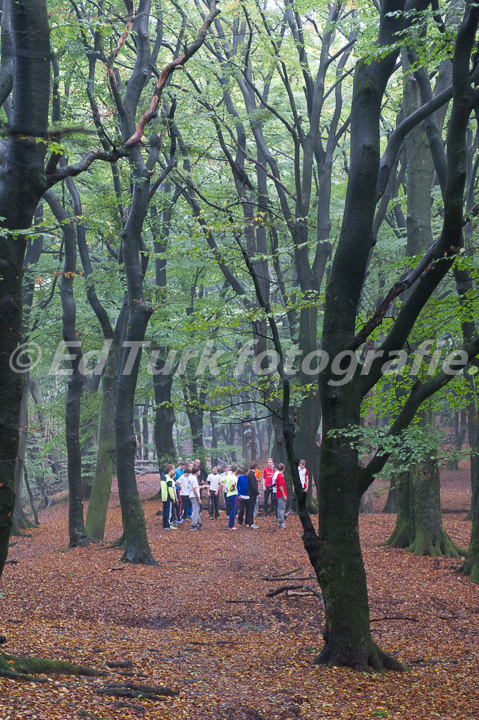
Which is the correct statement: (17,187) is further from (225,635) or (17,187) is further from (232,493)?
(232,493)

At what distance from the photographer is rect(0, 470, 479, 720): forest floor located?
5.19 metres

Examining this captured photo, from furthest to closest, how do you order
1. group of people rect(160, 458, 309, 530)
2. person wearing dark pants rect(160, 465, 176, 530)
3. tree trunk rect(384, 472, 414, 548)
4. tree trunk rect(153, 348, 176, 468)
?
tree trunk rect(153, 348, 176, 468), person wearing dark pants rect(160, 465, 176, 530), group of people rect(160, 458, 309, 530), tree trunk rect(384, 472, 414, 548)

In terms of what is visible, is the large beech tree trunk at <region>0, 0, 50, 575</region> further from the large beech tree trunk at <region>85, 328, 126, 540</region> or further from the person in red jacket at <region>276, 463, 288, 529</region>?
the person in red jacket at <region>276, 463, 288, 529</region>

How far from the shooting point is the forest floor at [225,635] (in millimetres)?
5191

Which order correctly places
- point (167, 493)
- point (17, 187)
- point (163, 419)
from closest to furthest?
point (17, 187) < point (167, 493) < point (163, 419)

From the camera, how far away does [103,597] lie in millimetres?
9406

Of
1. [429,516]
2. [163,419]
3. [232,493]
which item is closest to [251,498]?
[232,493]

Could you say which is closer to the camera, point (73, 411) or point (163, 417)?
point (73, 411)

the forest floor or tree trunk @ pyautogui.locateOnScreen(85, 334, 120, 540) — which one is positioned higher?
tree trunk @ pyautogui.locateOnScreen(85, 334, 120, 540)

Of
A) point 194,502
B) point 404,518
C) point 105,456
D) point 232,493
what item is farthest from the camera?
point 232,493

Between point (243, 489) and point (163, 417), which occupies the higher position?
point (163, 417)

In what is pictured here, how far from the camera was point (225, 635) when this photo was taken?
7.97m

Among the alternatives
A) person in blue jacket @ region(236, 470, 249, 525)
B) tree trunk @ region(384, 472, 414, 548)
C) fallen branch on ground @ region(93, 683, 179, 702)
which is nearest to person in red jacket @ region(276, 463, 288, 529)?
person in blue jacket @ region(236, 470, 249, 525)

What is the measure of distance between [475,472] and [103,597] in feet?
21.6
